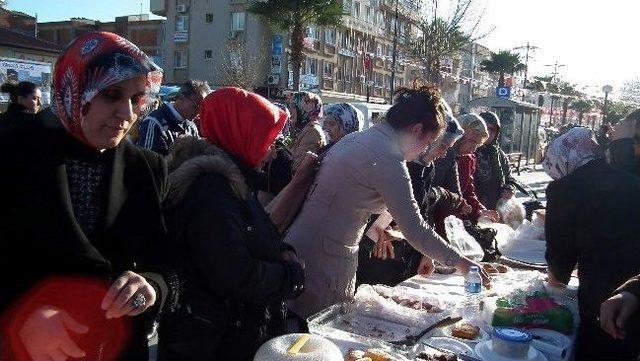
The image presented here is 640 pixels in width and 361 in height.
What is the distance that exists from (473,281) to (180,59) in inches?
1727

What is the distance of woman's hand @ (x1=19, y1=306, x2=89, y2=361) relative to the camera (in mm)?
1266

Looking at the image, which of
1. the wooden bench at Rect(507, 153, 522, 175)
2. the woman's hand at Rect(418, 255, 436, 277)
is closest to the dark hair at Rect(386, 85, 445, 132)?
the woman's hand at Rect(418, 255, 436, 277)

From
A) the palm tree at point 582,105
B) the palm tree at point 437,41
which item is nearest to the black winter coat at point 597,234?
the palm tree at point 437,41

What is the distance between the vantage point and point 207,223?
5.71 feet

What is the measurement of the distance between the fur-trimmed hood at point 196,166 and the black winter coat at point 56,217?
18cm

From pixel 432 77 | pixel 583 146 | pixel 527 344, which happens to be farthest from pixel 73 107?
pixel 432 77

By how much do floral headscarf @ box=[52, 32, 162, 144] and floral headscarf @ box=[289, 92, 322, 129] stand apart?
4.06 meters

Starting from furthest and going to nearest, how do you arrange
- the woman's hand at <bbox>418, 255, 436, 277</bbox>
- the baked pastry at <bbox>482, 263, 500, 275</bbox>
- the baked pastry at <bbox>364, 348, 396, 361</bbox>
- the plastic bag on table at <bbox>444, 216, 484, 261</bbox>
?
the plastic bag on table at <bbox>444, 216, 484, 261</bbox> < the baked pastry at <bbox>482, 263, 500, 275</bbox> < the woman's hand at <bbox>418, 255, 436, 277</bbox> < the baked pastry at <bbox>364, 348, 396, 361</bbox>

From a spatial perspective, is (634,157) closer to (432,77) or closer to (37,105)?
(37,105)

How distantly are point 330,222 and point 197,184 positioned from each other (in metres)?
0.97

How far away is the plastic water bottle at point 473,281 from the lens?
265 centimetres

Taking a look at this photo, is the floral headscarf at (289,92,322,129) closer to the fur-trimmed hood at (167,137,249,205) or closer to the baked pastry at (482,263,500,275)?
the baked pastry at (482,263,500,275)

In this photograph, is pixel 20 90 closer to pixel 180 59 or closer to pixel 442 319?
pixel 442 319

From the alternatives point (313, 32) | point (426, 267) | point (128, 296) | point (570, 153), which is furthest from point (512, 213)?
point (313, 32)
